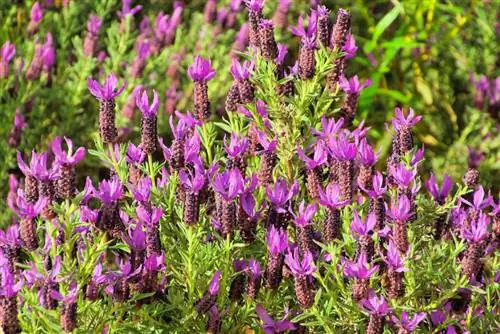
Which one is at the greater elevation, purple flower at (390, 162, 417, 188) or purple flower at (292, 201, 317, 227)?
purple flower at (390, 162, 417, 188)

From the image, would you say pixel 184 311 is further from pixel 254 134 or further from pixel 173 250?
pixel 254 134

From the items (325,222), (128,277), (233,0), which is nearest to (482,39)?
(233,0)

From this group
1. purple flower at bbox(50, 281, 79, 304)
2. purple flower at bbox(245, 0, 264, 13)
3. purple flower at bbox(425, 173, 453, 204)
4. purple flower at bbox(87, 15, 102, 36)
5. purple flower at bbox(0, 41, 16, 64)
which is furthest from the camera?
purple flower at bbox(87, 15, 102, 36)

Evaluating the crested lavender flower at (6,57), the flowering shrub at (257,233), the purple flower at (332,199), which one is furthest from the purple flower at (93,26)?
the purple flower at (332,199)

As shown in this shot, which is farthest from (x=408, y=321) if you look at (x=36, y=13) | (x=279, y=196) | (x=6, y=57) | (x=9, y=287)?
(x=36, y=13)

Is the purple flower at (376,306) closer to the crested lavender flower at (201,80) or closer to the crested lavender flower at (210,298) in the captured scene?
the crested lavender flower at (210,298)

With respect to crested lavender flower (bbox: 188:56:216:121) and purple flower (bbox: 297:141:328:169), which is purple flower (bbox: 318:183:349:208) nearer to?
purple flower (bbox: 297:141:328:169)

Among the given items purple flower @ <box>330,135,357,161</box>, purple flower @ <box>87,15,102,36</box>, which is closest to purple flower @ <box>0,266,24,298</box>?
purple flower @ <box>330,135,357,161</box>
